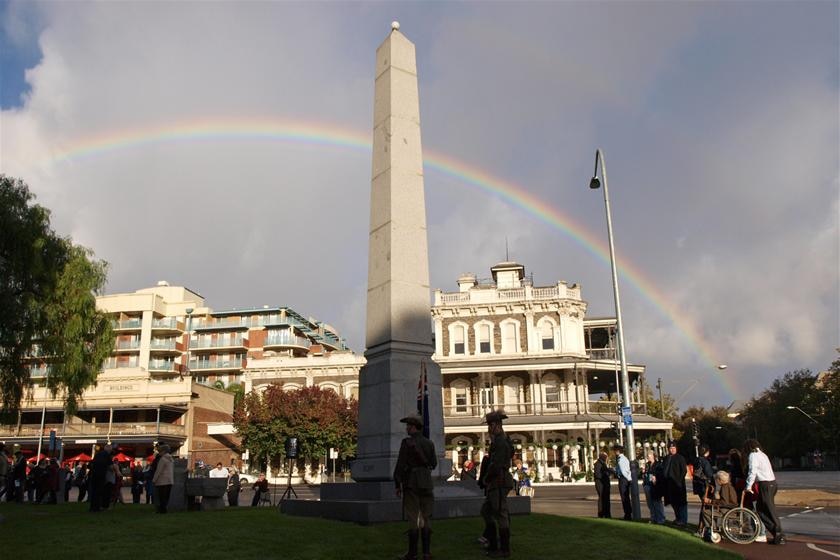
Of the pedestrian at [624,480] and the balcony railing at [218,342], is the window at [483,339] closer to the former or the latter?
the pedestrian at [624,480]

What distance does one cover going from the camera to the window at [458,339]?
54.1 m

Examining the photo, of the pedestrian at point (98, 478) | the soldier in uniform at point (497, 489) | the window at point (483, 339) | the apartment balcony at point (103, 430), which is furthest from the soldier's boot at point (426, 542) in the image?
the apartment balcony at point (103, 430)

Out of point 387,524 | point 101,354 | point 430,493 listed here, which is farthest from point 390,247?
point 101,354

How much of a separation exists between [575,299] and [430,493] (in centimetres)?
4595

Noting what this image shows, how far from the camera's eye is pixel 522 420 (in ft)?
162

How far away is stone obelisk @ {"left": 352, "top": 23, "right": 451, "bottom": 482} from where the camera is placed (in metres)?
12.6

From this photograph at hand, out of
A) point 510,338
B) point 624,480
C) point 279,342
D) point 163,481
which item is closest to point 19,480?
point 163,481

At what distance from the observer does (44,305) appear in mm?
28219

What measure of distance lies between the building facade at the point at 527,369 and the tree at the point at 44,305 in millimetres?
23262

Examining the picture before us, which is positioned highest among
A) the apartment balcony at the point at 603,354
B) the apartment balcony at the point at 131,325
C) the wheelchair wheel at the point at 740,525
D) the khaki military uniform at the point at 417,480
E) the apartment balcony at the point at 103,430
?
the apartment balcony at the point at 131,325

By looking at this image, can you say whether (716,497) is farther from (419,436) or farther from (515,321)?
(515,321)

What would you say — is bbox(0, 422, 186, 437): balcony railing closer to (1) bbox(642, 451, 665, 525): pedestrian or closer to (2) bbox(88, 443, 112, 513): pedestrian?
(2) bbox(88, 443, 112, 513): pedestrian

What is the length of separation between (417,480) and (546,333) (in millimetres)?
45586

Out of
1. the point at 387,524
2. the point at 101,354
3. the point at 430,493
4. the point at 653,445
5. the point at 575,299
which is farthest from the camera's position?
the point at 575,299
